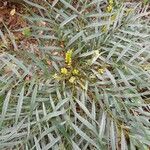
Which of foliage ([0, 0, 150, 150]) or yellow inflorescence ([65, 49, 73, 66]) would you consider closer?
foliage ([0, 0, 150, 150])

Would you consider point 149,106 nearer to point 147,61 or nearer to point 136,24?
point 147,61

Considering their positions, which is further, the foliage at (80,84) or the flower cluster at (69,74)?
the flower cluster at (69,74)

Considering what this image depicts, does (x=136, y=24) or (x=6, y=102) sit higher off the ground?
(x=136, y=24)

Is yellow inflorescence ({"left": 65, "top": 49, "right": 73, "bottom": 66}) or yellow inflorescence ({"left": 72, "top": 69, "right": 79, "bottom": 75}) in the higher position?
yellow inflorescence ({"left": 65, "top": 49, "right": 73, "bottom": 66})

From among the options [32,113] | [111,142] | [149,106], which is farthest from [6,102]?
[149,106]

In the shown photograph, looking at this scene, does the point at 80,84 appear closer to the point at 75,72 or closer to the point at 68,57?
the point at 75,72

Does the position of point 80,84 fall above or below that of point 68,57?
below

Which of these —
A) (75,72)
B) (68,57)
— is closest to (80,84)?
(75,72)

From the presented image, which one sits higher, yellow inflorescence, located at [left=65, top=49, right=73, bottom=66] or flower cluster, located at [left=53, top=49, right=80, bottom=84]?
yellow inflorescence, located at [left=65, top=49, right=73, bottom=66]
